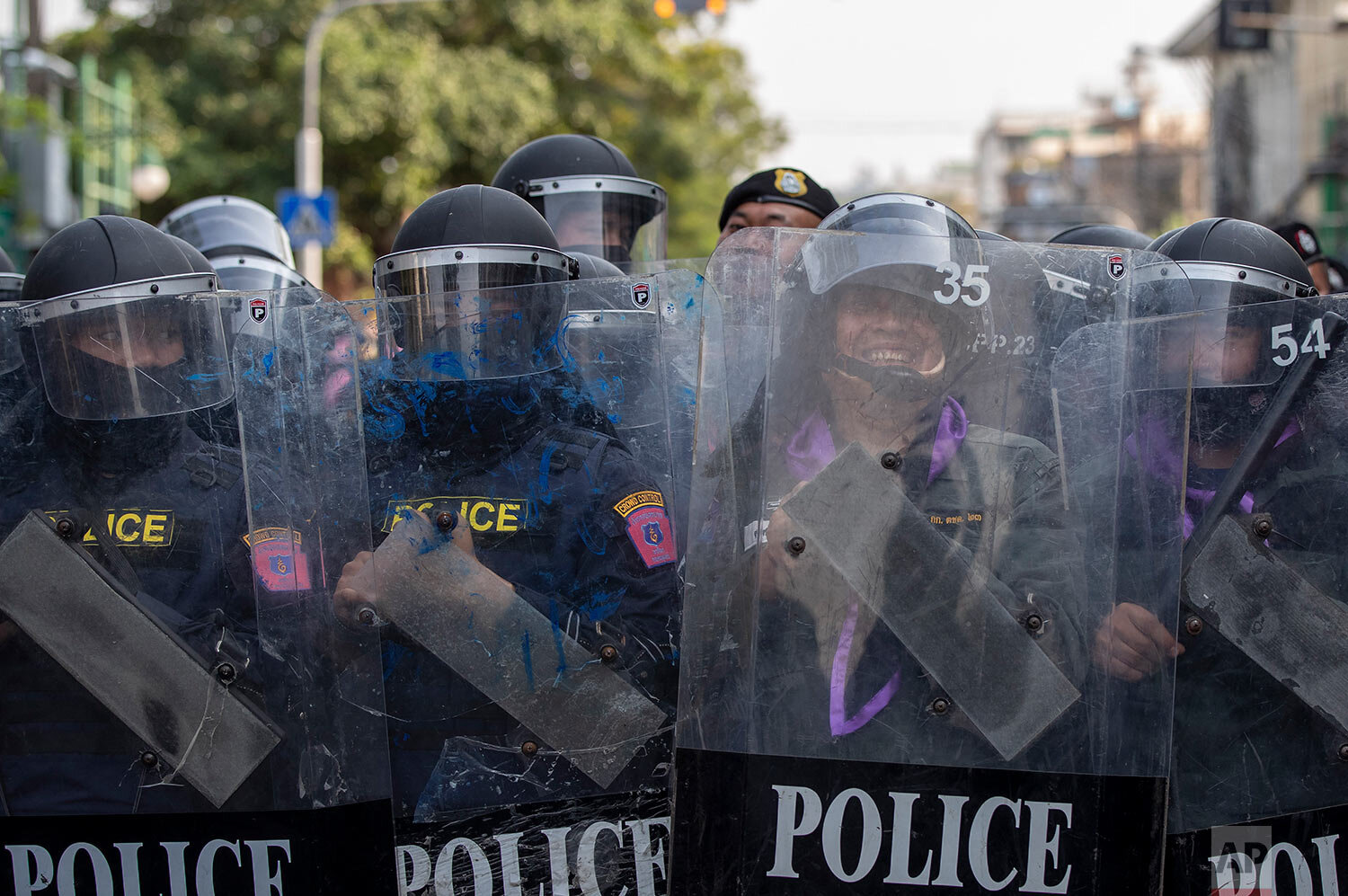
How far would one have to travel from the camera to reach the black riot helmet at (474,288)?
7.43 feet

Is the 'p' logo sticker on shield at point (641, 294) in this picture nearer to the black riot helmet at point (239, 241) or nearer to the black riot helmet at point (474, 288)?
the black riot helmet at point (474, 288)

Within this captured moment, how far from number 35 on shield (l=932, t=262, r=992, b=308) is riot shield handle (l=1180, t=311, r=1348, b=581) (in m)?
0.53

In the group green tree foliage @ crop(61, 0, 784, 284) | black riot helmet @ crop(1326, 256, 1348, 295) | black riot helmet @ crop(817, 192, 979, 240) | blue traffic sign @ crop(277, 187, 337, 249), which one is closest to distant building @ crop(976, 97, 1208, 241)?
green tree foliage @ crop(61, 0, 784, 284)

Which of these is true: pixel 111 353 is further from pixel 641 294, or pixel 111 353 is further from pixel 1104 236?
pixel 1104 236

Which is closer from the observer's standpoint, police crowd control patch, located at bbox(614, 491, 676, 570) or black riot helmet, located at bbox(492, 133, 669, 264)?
police crowd control patch, located at bbox(614, 491, 676, 570)

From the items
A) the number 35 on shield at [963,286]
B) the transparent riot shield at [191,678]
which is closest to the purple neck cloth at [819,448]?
the number 35 on shield at [963,286]

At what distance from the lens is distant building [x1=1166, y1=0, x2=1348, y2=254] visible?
2653 cm

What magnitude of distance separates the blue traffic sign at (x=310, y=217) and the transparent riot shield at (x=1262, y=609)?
36.0ft

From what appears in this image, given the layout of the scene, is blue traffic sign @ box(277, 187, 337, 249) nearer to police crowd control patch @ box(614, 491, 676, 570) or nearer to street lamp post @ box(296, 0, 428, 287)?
street lamp post @ box(296, 0, 428, 287)

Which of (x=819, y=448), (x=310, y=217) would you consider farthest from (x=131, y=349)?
(x=310, y=217)

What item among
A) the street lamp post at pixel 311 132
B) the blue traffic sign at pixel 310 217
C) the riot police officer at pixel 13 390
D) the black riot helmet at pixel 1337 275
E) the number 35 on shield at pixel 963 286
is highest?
the street lamp post at pixel 311 132

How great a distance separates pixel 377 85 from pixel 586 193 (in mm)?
11713

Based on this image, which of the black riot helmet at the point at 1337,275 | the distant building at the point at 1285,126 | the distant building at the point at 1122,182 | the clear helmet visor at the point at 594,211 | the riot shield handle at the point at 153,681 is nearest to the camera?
the riot shield handle at the point at 153,681

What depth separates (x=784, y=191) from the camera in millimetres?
4320
